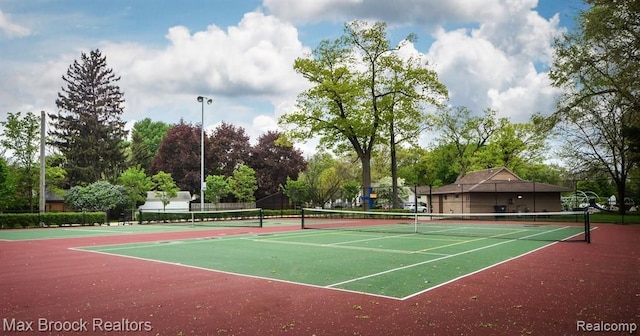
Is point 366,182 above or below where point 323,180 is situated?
below

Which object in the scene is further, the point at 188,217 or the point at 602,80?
the point at 188,217

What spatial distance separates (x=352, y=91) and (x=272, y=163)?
2258 centimetres

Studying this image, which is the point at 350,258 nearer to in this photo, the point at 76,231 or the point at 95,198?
the point at 76,231

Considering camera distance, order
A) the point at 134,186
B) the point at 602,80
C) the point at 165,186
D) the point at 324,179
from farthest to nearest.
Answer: the point at 324,179, the point at 134,186, the point at 165,186, the point at 602,80

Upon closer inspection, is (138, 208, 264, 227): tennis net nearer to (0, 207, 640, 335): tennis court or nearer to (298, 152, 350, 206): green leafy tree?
(298, 152, 350, 206): green leafy tree

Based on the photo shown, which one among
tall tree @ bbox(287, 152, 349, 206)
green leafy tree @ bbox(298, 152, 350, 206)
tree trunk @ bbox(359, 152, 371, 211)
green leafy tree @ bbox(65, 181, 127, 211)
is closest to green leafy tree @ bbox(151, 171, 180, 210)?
green leafy tree @ bbox(65, 181, 127, 211)

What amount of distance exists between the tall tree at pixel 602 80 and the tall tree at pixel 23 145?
1509 inches

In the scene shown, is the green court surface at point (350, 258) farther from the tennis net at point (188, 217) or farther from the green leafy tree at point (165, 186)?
the green leafy tree at point (165, 186)

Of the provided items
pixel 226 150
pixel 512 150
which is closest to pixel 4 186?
pixel 226 150

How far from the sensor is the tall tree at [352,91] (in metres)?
41.7

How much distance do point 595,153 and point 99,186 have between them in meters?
41.5

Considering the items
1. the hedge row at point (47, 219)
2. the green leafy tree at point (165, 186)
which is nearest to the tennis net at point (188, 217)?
the hedge row at point (47, 219)

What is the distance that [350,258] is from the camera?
1202cm

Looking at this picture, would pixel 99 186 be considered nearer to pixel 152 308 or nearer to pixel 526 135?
pixel 152 308
